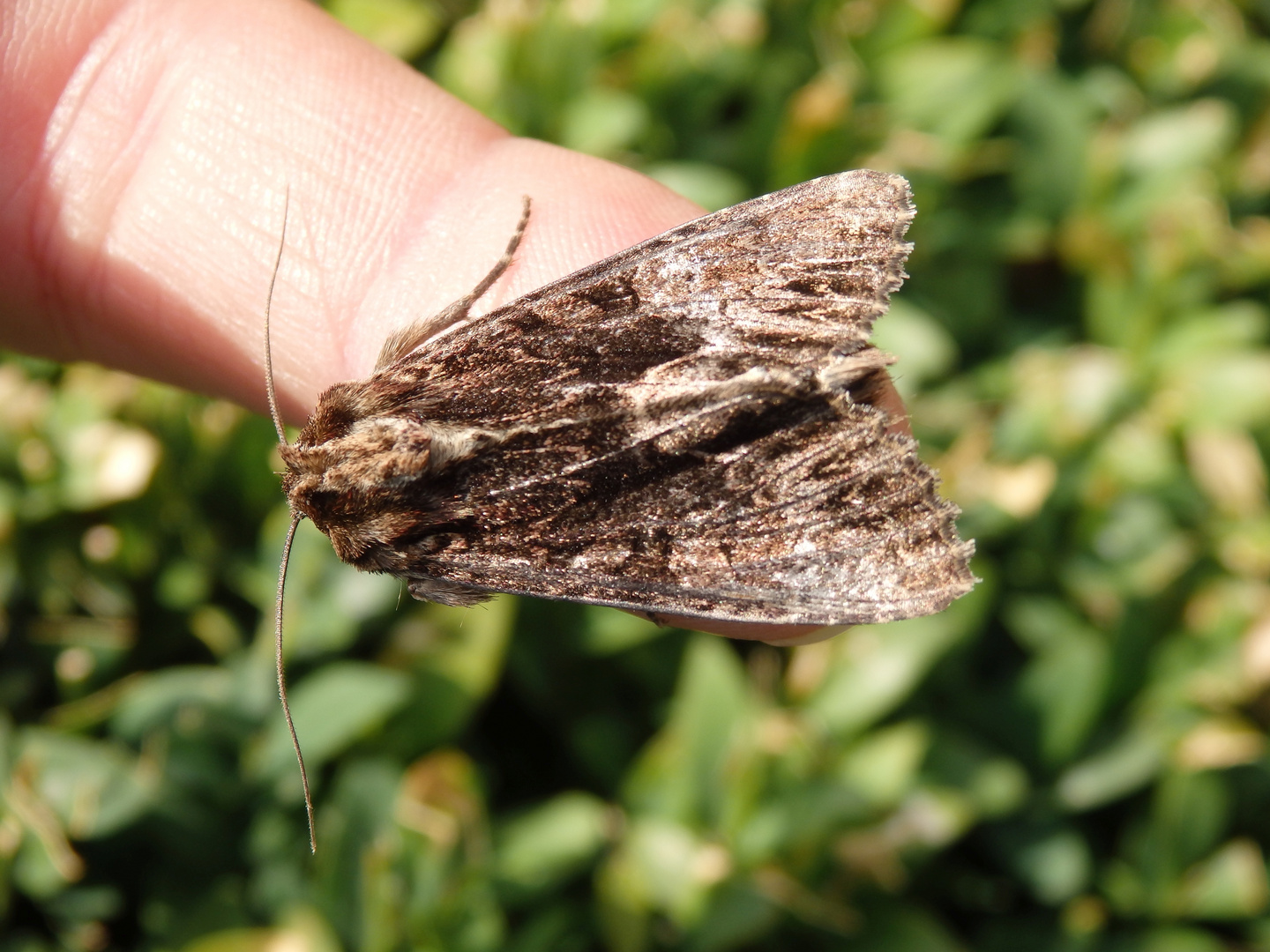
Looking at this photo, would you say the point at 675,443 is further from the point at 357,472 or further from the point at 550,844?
the point at 550,844

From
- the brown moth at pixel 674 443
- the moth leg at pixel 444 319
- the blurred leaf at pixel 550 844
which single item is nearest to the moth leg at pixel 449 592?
the brown moth at pixel 674 443

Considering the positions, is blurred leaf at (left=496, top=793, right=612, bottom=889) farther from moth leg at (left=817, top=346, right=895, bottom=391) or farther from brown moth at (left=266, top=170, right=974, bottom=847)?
moth leg at (left=817, top=346, right=895, bottom=391)

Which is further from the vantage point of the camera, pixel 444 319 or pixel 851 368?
pixel 444 319

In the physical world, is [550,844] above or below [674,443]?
below

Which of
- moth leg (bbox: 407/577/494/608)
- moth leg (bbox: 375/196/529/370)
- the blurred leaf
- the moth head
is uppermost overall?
moth leg (bbox: 375/196/529/370)


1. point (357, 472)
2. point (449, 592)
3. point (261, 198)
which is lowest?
point (449, 592)

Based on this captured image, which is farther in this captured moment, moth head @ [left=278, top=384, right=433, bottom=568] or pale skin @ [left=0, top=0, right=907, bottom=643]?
pale skin @ [left=0, top=0, right=907, bottom=643]

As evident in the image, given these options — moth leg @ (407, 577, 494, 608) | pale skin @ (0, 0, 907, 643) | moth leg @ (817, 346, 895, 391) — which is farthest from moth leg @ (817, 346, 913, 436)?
moth leg @ (407, 577, 494, 608)

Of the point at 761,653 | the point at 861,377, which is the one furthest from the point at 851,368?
the point at 761,653
